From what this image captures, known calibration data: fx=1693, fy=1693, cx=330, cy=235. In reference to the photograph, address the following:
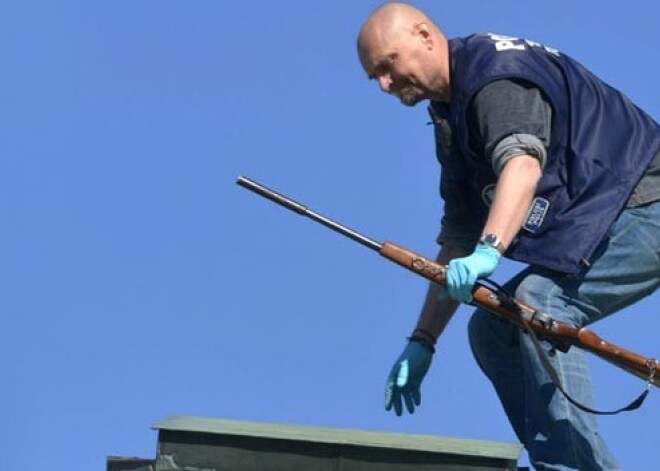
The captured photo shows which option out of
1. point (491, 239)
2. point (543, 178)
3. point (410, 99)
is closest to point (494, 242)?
point (491, 239)

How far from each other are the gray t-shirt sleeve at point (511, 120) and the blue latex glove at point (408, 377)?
1.11m

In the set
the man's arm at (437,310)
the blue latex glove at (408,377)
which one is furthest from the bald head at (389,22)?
the blue latex glove at (408,377)

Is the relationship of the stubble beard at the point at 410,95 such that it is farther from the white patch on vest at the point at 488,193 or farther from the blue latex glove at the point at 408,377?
the blue latex glove at the point at 408,377

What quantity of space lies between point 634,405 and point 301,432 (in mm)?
1183

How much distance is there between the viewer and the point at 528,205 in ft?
19.3

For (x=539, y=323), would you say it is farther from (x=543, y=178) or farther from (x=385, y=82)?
(x=385, y=82)

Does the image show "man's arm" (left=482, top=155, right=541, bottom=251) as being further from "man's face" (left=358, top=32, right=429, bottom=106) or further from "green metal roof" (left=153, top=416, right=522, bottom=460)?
"green metal roof" (left=153, top=416, right=522, bottom=460)

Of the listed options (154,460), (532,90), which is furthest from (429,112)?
(154,460)

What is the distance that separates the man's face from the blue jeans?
0.77 meters

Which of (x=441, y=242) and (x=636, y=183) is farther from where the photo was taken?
(x=441, y=242)

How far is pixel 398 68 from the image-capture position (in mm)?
6188

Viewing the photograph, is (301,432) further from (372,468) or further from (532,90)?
(532,90)

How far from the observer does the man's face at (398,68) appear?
20.3ft

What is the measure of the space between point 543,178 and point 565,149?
0.45ft
